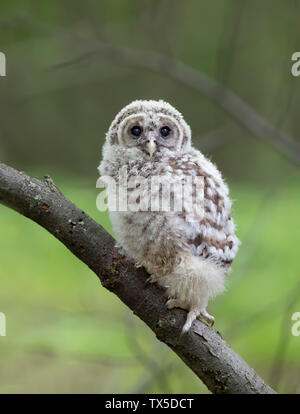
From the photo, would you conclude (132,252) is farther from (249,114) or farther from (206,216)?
(249,114)

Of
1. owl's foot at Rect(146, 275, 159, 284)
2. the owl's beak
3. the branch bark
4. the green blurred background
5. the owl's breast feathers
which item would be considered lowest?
the branch bark

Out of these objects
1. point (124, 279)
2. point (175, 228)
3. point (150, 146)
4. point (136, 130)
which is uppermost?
point (136, 130)

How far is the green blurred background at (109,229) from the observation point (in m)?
4.52

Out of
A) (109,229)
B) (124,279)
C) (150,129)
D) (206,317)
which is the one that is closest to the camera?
(124,279)

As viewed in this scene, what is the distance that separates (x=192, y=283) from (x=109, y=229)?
2.41 m

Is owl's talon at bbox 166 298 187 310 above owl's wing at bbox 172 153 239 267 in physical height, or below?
below

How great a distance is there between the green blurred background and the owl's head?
0.81 metres

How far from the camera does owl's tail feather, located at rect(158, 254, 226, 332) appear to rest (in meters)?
2.71

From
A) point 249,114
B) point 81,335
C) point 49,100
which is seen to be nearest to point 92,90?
point 49,100

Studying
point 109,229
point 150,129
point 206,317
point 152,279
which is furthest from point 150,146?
point 109,229

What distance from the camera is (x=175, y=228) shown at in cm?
276

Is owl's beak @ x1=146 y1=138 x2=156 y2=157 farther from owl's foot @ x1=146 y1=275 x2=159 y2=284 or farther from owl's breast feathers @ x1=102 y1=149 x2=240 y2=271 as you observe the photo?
owl's foot @ x1=146 y1=275 x2=159 y2=284

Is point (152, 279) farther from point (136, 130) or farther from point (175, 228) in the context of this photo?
point (136, 130)

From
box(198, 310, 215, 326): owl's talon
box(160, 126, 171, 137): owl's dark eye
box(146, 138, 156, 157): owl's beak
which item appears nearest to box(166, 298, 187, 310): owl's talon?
box(198, 310, 215, 326): owl's talon
